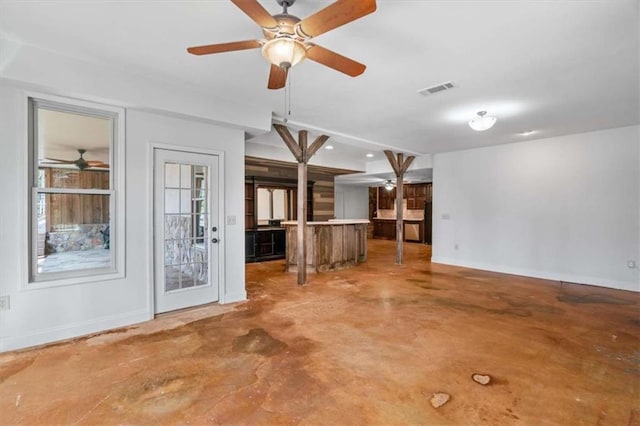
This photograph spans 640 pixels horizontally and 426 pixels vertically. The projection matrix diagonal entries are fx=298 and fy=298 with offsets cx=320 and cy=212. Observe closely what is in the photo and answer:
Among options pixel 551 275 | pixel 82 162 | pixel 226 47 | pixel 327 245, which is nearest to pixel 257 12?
pixel 226 47

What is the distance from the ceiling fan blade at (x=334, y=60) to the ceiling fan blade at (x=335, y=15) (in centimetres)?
20

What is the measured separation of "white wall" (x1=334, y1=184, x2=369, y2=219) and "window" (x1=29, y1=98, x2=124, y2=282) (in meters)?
8.44

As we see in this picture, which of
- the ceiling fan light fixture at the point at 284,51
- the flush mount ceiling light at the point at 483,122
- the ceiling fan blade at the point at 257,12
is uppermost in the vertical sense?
the flush mount ceiling light at the point at 483,122

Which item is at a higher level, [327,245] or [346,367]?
[327,245]

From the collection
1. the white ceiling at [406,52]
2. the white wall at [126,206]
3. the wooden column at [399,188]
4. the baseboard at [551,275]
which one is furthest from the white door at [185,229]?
the baseboard at [551,275]

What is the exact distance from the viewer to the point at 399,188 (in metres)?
7.30

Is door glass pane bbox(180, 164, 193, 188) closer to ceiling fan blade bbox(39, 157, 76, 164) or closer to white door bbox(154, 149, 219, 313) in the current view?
white door bbox(154, 149, 219, 313)

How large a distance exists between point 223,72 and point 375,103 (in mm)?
1942

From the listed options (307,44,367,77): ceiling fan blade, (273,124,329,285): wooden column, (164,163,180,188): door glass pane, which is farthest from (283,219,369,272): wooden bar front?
(307,44,367,77): ceiling fan blade

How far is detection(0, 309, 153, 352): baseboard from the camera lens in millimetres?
2742

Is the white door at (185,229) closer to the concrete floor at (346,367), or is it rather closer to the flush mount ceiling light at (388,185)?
the concrete floor at (346,367)

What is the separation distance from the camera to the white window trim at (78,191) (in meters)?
2.83

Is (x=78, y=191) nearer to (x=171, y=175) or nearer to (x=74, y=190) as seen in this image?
(x=74, y=190)

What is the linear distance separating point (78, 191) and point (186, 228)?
1.16 m
